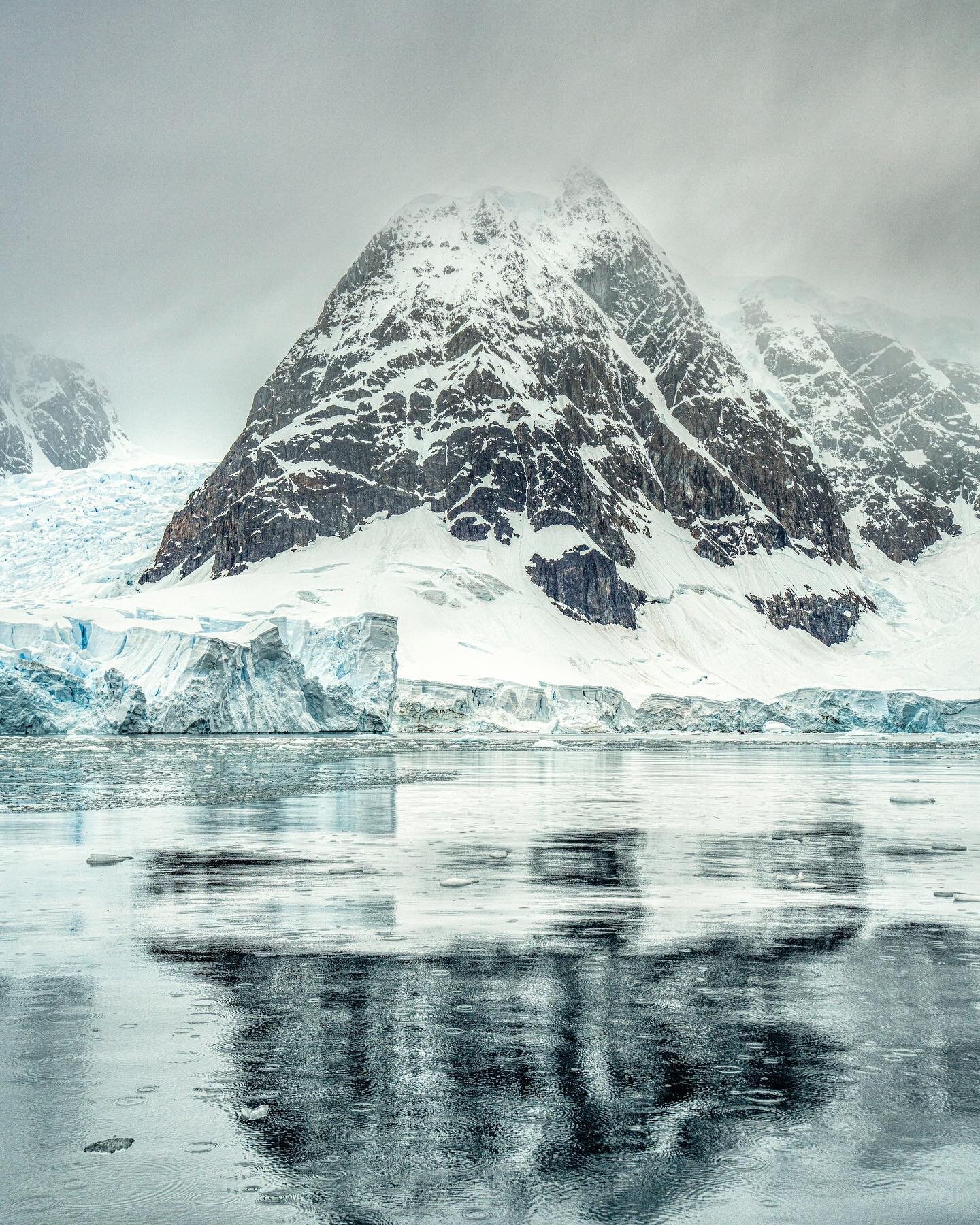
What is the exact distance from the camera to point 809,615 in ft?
641

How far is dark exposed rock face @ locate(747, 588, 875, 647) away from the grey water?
178711 millimetres

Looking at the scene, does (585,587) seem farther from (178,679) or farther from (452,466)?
(178,679)

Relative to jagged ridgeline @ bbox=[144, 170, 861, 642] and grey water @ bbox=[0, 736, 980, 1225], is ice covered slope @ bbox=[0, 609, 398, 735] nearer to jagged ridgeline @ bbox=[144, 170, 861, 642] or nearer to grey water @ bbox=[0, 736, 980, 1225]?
grey water @ bbox=[0, 736, 980, 1225]

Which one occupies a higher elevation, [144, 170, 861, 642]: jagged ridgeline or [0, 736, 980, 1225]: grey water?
[144, 170, 861, 642]: jagged ridgeline

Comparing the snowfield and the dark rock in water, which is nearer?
the dark rock in water

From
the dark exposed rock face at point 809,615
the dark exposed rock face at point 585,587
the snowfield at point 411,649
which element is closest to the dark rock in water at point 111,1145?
the snowfield at point 411,649

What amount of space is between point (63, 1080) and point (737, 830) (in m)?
16.4

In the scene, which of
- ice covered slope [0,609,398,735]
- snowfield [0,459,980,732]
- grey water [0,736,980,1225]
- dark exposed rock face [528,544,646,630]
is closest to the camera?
grey water [0,736,980,1225]

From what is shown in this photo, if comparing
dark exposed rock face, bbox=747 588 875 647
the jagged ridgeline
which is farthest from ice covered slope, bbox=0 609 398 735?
dark exposed rock face, bbox=747 588 875 647

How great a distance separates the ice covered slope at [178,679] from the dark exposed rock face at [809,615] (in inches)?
4683

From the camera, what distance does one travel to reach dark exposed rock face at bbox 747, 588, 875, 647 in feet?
633

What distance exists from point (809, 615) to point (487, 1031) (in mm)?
194984

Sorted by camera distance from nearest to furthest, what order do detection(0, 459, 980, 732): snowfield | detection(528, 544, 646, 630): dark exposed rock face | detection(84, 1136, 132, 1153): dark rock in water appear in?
detection(84, 1136, 132, 1153): dark rock in water < detection(0, 459, 980, 732): snowfield < detection(528, 544, 646, 630): dark exposed rock face

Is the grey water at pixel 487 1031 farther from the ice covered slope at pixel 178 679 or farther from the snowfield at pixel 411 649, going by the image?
the snowfield at pixel 411 649
